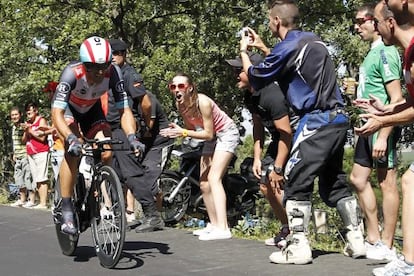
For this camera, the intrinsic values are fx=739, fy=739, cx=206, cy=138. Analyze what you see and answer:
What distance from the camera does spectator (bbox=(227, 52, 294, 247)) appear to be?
6547 mm

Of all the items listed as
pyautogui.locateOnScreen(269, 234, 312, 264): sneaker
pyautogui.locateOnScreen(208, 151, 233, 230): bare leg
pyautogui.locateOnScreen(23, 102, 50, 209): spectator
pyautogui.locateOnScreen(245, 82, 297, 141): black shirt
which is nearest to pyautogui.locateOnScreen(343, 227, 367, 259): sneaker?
pyautogui.locateOnScreen(269, 234, 312, 264): sneaker

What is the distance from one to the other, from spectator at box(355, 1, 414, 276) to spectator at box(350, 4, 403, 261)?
2.78 ft

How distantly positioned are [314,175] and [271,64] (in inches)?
37.4

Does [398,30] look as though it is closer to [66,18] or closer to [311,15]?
[311,15]

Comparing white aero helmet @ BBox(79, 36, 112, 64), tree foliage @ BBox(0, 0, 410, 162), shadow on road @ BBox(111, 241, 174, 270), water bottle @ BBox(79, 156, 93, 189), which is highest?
tree foliage @ BBox(0, 0, 410, 162)

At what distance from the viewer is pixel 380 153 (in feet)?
19.9

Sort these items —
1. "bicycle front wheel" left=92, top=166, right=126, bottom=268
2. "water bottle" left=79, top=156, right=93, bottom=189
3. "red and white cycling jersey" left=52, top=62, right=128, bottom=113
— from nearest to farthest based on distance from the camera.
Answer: "bicycle front wheel" left=92, top=166, right=126, bottom=268 < "red and white cycling jersey" left=52, top=62, right=128, bottom=113 < "water bottle" left=79, top=156, right=93, bottom=189

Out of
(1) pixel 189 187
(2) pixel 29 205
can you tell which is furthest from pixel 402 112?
(2) pixel 29 205

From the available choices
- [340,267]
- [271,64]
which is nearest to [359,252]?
[340,267]

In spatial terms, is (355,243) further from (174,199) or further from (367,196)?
(174,199)

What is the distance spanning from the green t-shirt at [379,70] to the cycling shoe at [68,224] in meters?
2.76

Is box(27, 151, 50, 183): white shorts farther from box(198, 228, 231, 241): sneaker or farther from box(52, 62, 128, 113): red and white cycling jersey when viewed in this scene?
box(52, 62, 128, 113): red and white cycling jersey

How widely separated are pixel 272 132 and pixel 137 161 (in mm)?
2338

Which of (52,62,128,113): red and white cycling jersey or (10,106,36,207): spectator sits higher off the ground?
(52,62,128,113): red and white cycling jersey
